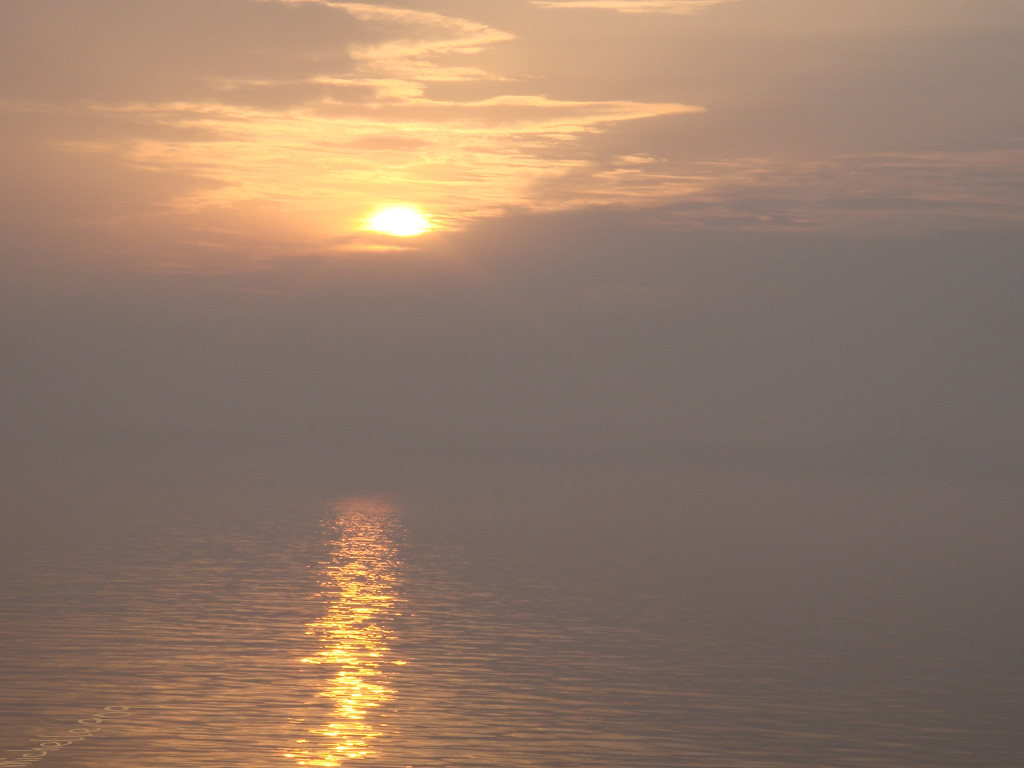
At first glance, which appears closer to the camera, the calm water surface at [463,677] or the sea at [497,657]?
the calm water surface at [463,677]

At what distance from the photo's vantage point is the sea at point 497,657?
43.0m

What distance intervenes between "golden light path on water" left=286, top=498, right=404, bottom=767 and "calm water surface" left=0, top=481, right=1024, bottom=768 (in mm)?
192

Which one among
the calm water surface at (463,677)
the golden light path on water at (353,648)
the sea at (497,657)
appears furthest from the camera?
the sea at (497,657)

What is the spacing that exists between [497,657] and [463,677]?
6165 millimetres

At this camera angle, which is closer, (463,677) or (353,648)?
(463,677)

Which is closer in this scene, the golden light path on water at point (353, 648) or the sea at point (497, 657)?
the golden light path on water at point (353, 648)

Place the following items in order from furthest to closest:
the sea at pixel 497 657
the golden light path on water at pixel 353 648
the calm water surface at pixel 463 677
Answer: the sea at pixel 497 657 → the calm water surface at pixel 463 677 → the golden light path on water at pixel 353 648

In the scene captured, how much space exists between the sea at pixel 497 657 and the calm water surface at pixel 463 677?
210mm

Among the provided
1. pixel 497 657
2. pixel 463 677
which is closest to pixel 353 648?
pixel 497 657

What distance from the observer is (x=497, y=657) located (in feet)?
200

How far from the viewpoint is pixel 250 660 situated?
186 feet

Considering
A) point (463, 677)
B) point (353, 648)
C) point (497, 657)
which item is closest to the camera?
point (463, 677)

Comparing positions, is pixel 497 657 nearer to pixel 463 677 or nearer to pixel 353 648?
pixel 463 677

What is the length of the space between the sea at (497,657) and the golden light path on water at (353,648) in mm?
207
